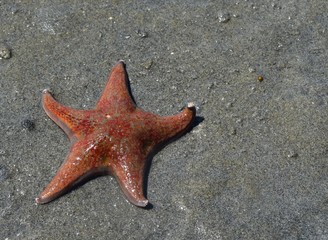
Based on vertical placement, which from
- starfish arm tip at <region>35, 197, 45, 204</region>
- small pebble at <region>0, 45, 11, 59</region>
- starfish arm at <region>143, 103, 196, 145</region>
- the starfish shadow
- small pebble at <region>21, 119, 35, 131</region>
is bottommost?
the starfish shadow

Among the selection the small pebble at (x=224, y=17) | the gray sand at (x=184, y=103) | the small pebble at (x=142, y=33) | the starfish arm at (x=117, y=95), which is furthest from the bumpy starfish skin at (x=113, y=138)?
the small pebble at (x=224, y=17)

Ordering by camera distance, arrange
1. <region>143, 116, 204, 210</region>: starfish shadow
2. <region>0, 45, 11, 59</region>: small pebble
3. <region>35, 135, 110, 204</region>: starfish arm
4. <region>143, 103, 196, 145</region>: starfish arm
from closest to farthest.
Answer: <region>35, 135, 110, 204</region>: starfish arm, <region>143, 116, 204, 210</region>: starfish shadow, <region>143, 103, 196, 145</region>: starfish arm, <region>0, 45, 11, 59</region>: small pebble

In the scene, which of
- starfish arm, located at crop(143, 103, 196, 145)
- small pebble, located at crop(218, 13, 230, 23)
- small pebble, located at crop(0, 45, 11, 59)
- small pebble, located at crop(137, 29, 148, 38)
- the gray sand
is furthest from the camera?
small pebble, located at crop(218, 13, 230, 23)

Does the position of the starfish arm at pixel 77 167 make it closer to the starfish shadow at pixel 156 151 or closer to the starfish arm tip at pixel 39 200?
the starfish arm tip at pixel 39 200

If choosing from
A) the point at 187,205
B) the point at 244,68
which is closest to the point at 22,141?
the point at 187,205

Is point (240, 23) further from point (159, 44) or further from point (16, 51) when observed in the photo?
point (16, 51)

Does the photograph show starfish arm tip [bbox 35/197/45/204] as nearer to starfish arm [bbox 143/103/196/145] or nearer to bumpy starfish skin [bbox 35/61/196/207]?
bumpy starfish skin [bbox 35/61/196/207]

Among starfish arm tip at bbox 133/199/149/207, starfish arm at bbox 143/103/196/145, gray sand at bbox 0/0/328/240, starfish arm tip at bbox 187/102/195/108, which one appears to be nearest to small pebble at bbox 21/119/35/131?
gray sand at bbox 0/0/328/240
